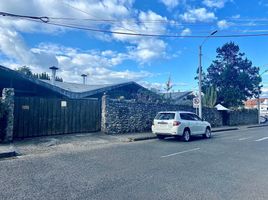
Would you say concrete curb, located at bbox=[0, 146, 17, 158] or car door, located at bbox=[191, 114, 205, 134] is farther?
car door, located at bbox=[191, 114, 205, 134]

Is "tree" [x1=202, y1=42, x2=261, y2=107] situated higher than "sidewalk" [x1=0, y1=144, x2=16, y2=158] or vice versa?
"tree" [x1=202, y1=42, x2=261, y2=107]

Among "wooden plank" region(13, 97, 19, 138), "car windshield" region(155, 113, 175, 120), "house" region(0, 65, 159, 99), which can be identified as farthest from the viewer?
"house" region(0, 65, 159, 99)

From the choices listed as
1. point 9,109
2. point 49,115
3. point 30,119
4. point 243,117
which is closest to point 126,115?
point 49,115

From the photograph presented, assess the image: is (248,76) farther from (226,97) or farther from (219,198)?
(219,198)

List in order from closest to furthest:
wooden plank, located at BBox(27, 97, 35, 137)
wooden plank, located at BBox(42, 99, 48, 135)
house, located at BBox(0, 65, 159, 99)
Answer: wooden plank, located at BBox(27, 97, 35, 137) → wooden plank, located at BBox(42, 99, 48, 135) → house, located at BBox(0, 65, 159, 99)

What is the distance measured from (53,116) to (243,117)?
30.4m

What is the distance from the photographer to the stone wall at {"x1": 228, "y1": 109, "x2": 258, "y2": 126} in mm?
33841

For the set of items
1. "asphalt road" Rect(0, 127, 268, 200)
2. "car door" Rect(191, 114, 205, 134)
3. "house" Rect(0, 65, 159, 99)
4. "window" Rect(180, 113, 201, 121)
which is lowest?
"asphalt road" Rect(0, 127, 268, 200)

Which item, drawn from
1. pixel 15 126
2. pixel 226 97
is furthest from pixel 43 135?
Result: pixel 226 97

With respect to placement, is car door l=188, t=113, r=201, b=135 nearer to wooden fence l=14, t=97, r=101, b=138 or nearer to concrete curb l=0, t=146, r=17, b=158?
wooden fence l=14, t=97, r=101, b=138

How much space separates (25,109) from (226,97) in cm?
3142

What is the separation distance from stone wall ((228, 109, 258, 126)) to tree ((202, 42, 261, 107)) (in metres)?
1.88

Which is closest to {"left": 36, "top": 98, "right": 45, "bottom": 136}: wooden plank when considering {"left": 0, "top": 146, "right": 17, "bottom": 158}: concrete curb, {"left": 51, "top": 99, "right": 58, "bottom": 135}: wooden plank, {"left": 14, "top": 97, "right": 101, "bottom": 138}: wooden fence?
{"left": 14, "top": 97, "right": 101, "bottom": 138}: wooden fence

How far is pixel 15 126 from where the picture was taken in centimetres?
1299
